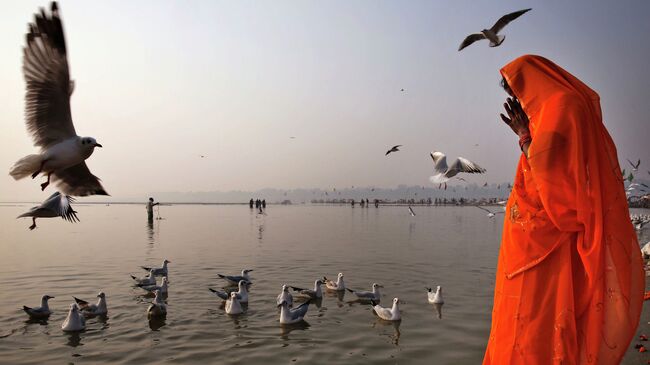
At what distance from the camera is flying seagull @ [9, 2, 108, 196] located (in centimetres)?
500

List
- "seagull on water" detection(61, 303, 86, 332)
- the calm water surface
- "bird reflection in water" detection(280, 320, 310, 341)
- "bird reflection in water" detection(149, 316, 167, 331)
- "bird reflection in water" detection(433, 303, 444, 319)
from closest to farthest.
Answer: the calm water surface
"bird reflection in water" detection(280, 320, 310, 341)
"seagull on water" detection(61, 303, 86, 332)
"bird reflection in water" detection(149, 316, 167, 331)
"bird reflection in water" detection(433, 303, 444, 319)

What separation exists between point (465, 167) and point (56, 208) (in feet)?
30.6

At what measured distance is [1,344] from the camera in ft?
25.2

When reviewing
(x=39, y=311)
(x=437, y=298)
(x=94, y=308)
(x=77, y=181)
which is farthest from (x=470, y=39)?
(x=39, y=311)

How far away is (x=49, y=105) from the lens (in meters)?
5.32

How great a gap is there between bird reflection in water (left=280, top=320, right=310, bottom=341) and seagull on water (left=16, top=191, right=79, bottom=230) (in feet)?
12.7

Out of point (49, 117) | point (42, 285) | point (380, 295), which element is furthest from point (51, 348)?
point (380, 295)

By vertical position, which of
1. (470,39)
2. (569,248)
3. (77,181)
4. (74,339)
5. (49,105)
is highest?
(470,39)

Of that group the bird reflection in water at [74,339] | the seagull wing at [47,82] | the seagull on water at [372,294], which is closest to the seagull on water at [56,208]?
the seagull wing at [47,82]

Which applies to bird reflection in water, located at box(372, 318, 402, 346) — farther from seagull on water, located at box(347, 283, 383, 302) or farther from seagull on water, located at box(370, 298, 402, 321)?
seagull on water, located at box(347, 283, 383, 302)

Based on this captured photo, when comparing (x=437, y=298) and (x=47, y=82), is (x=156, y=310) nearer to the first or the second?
(x=47, y=82)

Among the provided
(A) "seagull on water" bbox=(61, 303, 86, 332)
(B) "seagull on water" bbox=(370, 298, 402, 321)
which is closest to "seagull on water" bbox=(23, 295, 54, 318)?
(A) "seagull on water" bbox=(61, 303, 86, 332)

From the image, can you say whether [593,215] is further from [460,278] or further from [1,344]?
[460,278]

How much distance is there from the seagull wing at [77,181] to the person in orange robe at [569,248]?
209 inches
